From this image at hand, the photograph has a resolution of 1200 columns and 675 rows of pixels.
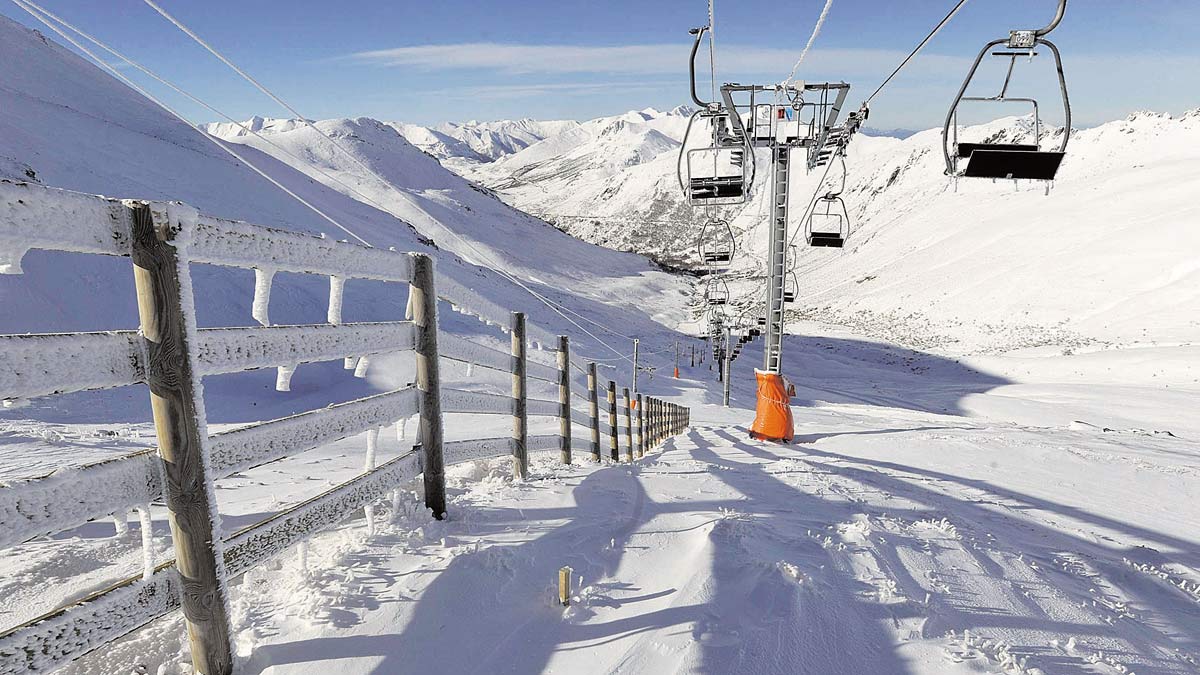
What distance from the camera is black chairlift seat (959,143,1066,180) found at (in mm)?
5547

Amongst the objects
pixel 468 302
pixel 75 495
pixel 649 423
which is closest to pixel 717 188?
pixel 649 423

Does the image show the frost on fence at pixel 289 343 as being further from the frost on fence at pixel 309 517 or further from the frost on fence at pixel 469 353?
the frost on fence at pixel 309 517

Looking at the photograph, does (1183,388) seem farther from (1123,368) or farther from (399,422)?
(399,422)

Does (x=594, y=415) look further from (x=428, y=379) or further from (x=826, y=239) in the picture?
(x=826, y=239)

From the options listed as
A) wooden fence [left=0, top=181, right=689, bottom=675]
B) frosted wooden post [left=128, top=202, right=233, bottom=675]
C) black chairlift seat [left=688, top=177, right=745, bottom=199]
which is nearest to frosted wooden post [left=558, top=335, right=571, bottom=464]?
wooden fence [left=0, top=181, right=689, bottom=675]

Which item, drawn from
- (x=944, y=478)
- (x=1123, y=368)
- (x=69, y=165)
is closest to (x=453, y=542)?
(x=944, y=478)

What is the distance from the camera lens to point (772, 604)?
269cm

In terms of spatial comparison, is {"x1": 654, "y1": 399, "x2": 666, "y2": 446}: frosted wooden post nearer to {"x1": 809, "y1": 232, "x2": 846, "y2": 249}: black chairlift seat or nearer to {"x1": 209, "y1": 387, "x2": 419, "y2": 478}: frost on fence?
{"x1": 809, "y1": 232, "x2": 846, "y2": 249}: black chairlift seat

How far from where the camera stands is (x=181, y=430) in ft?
6.62

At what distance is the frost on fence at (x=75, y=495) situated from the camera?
5.25ft

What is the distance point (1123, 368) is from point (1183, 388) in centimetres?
435

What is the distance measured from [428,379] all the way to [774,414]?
7.34 metres

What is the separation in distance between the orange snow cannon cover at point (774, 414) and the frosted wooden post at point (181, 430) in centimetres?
865

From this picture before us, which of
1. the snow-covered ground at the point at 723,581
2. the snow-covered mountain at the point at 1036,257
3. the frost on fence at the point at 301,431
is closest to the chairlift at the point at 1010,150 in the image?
the snow-covered ground at the point at 723,581
